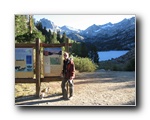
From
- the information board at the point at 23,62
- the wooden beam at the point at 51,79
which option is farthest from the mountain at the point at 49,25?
the wooden beam at the point at 51,79

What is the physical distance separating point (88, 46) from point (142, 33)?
28.0 inches

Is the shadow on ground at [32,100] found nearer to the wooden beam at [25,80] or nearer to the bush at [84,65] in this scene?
the wooden beam at [25,80]

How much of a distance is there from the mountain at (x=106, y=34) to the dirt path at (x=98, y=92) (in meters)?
0.36

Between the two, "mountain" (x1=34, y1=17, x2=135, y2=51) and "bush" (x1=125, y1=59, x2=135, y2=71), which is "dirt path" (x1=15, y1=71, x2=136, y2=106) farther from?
"mountain" (x1=34, y1=17, x2=135, y2=51)

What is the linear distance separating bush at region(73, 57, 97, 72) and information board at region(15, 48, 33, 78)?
0.59 meters

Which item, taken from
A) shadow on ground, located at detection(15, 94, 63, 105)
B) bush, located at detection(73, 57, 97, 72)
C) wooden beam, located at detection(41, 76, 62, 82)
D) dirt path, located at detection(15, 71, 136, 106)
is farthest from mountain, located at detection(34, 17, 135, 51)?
shadow on ground, located at detection(15, 94, 63, 105)

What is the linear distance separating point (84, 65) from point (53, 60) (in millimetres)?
425

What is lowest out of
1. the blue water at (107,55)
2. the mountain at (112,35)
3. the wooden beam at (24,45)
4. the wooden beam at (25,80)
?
the wooden beam at (25,80)

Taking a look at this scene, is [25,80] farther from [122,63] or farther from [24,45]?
[122,63]

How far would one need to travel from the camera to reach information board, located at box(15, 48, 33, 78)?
6.12 meters

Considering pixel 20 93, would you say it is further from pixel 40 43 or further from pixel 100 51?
pixel 100 51

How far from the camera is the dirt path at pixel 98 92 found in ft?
20.1
